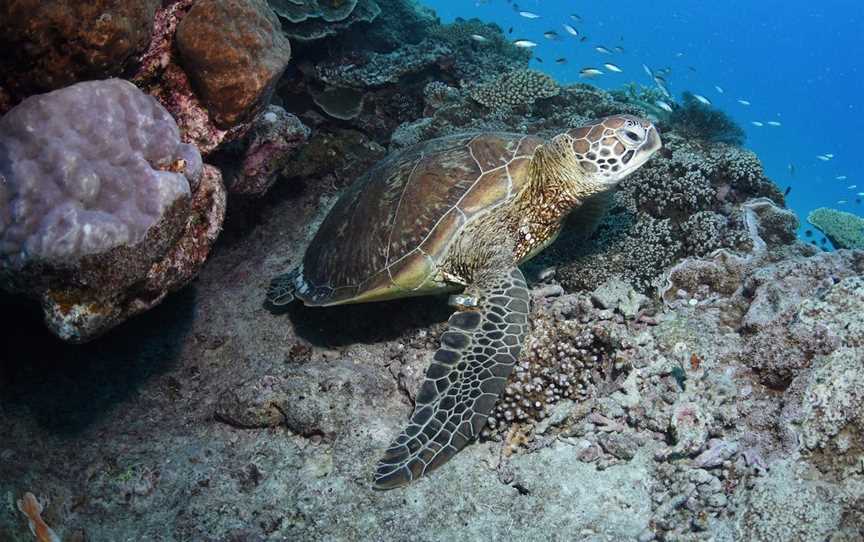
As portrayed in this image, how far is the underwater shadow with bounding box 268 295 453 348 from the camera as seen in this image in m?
4.35

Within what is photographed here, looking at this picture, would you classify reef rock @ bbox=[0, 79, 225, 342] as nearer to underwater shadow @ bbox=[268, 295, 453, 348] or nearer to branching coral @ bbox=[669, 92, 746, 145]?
underwater shadow @ bbox=[268, 295, 453, 348]

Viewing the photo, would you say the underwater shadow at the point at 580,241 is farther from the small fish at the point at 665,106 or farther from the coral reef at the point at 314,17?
the coral reef at the point at 314,17

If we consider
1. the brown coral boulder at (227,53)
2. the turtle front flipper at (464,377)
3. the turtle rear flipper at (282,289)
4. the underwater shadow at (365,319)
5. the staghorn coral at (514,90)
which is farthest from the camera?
the staghorn coral at (514,90)

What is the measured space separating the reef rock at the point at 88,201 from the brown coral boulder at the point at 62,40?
0.47 ft

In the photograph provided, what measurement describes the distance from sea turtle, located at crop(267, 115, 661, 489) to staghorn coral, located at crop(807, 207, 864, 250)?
5.13 m

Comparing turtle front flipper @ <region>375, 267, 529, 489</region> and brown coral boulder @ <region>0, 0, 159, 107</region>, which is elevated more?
brown coral boulder @ <region>0, 0, 159, 107</region>

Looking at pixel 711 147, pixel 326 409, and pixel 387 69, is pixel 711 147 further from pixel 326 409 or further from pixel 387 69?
pixel 326 409

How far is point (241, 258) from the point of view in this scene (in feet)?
18.7

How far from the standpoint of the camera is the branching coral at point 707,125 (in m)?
7.39

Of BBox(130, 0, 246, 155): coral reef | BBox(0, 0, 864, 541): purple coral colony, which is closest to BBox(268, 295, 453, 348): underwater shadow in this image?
BBox(0, 0, 864, 541): purple coral colony

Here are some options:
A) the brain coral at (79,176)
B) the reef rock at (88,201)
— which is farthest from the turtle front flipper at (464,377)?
the brain coral at (79,176)

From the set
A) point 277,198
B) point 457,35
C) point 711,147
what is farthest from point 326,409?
point 457,35

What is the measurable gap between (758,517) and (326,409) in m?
2.52

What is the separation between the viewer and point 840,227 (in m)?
7.25
